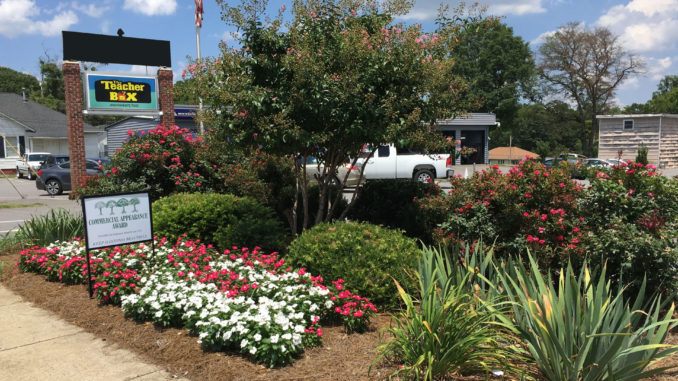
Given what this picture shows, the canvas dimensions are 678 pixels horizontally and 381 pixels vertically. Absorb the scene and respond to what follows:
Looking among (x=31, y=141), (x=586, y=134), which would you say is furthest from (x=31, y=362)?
(x=586, y=134)

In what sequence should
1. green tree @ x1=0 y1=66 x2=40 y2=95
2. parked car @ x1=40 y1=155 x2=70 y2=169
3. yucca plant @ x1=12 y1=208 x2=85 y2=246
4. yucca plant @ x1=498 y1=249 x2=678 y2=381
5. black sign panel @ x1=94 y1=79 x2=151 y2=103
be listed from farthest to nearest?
green tree @ x1=0 y1=66 x2=40 y2=95, parked car @ x1=40 y1=155 x2=70 y2=169, black sign panel @ x1=94 y1=79 x2=151 y2=103, yucca plant @ x1=12 y1=208 x2=85 y2=246, yucca plant @ x1=498 y1=249 x2=678 y2=381

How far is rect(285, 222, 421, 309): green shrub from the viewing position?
4.92 m

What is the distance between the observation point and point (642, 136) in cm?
3528

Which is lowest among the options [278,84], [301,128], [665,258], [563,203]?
[665,258]

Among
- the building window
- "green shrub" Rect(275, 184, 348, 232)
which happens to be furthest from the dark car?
the building window

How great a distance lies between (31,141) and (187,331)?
4015cm

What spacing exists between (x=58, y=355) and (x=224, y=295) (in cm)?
136

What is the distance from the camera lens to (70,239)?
7.60 metres

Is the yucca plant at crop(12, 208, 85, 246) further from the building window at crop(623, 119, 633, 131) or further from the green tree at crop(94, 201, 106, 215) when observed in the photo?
the building window at crop(623, 119, 633, 131)

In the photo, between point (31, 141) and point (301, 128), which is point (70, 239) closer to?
point (301, 128)

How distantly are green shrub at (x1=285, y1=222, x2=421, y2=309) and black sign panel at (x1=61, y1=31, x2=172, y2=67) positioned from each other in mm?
14360

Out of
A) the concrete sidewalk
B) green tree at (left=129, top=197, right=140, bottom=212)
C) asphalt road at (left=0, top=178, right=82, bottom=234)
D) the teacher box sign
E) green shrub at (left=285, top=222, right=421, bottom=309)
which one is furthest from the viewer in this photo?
asphalt road at (left=0, top=178, right=82, bottom=234)

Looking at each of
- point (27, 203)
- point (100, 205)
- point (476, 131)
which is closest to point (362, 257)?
point (100, 205)

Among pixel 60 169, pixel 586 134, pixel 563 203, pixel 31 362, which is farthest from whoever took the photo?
pixel 586 134
